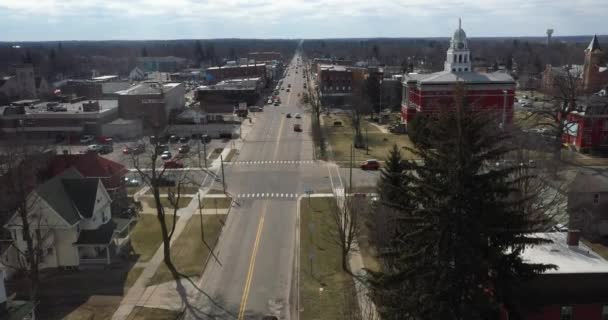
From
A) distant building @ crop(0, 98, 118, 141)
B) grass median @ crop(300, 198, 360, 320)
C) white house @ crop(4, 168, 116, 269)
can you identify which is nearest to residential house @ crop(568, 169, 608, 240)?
grass median @ crop(300, 198, 360, 320)

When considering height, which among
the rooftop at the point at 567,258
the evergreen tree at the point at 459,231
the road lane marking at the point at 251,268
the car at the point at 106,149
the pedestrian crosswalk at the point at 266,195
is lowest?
the road lane marking at the point at 251,268

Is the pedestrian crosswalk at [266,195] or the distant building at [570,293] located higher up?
the distant building at [570,293]

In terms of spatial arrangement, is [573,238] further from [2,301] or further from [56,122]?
[56,122]

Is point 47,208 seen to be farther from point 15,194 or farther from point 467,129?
point 467,129

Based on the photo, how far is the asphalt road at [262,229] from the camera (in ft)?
84.1

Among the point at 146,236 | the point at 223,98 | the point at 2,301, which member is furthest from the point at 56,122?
the point at 2,301

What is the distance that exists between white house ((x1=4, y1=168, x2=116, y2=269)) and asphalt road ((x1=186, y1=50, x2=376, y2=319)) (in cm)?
709

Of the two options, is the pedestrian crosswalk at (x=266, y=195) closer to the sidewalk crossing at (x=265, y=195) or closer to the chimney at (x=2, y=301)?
the sidewalk crossing at (x=265, y=195)

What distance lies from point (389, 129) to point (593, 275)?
55.1 meters

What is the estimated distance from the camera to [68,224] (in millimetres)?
29234

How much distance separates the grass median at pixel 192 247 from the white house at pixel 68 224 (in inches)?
155

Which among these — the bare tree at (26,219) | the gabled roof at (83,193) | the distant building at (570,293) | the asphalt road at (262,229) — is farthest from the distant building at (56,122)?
the distant building at (570,293)

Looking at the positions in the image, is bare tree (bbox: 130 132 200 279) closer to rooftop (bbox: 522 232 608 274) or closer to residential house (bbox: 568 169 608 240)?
rooftop (bbox: 522 232 608 274)

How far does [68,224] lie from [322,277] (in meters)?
14.7
